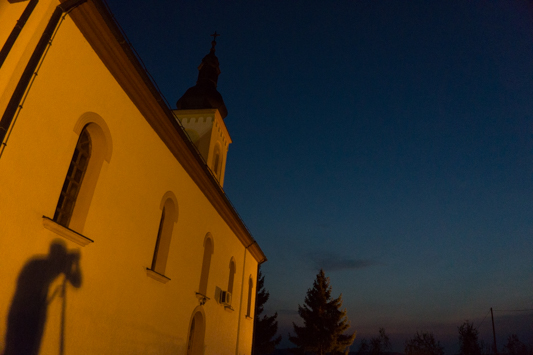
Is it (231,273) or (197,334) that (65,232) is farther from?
(231,273)

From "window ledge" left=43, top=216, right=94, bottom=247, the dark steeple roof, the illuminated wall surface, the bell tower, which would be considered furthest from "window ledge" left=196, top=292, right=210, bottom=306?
the dark steeple roof

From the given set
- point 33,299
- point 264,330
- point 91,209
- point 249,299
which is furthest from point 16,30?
point 264,330

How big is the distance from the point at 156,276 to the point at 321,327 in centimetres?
3356

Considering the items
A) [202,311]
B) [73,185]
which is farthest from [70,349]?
[202,311]

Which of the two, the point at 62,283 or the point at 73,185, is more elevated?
the point at 73,185

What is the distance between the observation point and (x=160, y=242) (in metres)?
9.69

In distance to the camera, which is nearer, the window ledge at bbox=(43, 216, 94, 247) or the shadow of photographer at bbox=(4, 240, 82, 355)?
the shadow of photographer at bbox=(4, 240, 82, 355)

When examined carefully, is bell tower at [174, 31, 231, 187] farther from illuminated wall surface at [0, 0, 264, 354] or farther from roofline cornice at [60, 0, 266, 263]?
Result: illuminated wall surface at [0, 0, 264, 354]

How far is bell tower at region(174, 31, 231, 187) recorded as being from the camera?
20688mm

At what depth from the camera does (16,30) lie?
17.5ft

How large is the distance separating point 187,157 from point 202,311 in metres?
5.25

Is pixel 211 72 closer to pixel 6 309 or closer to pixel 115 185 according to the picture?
pixel 115 185

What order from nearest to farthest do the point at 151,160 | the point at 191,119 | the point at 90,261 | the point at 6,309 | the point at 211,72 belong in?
the point at 6,309, the point at 90,261, the point at 151,160, the point at 191,119, the point at 211,72

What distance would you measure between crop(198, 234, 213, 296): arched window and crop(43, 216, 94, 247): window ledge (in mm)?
6726
